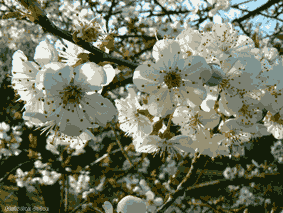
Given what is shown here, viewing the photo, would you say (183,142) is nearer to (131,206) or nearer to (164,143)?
(164,143)

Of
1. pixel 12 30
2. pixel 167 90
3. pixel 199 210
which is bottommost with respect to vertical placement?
pixel 199 210

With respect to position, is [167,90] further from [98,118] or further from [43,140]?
[43,140]

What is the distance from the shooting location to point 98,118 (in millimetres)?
879

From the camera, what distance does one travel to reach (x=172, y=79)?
37.9 inches

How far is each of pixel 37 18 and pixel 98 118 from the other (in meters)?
0.46

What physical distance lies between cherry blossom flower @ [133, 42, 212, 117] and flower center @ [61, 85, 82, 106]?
0.92 ft

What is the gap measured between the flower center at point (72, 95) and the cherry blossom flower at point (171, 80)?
282mm

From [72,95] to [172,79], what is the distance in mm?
502

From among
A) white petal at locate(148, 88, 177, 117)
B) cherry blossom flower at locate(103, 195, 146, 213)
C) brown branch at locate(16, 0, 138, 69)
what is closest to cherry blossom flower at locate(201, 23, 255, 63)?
white petal at locate(148, 88, 177, 117)

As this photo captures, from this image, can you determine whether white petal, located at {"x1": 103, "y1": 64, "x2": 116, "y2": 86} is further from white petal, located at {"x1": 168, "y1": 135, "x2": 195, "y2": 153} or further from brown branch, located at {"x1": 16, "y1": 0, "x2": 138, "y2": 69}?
white petal, located at {"x1": 168, "y1": 135, "x2": 195, "y2": 153}

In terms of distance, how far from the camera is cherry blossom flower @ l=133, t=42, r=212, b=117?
2.76 ft

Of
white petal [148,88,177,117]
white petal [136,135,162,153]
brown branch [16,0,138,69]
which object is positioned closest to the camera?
brown branch [16,0,138,69]

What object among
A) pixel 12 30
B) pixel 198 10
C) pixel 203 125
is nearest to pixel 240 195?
pixel 198 10

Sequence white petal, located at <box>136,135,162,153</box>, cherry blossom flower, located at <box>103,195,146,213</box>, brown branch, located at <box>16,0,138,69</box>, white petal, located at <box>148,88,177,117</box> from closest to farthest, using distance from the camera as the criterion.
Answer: brown branch, located at <box>16,0,138,69</box> < white petal, located at <box>148,88,177,117</box> < white petal, located at <box>136,135,162,153</box> < cherry blossom flower, located at <box>103,195,146,213</box>
